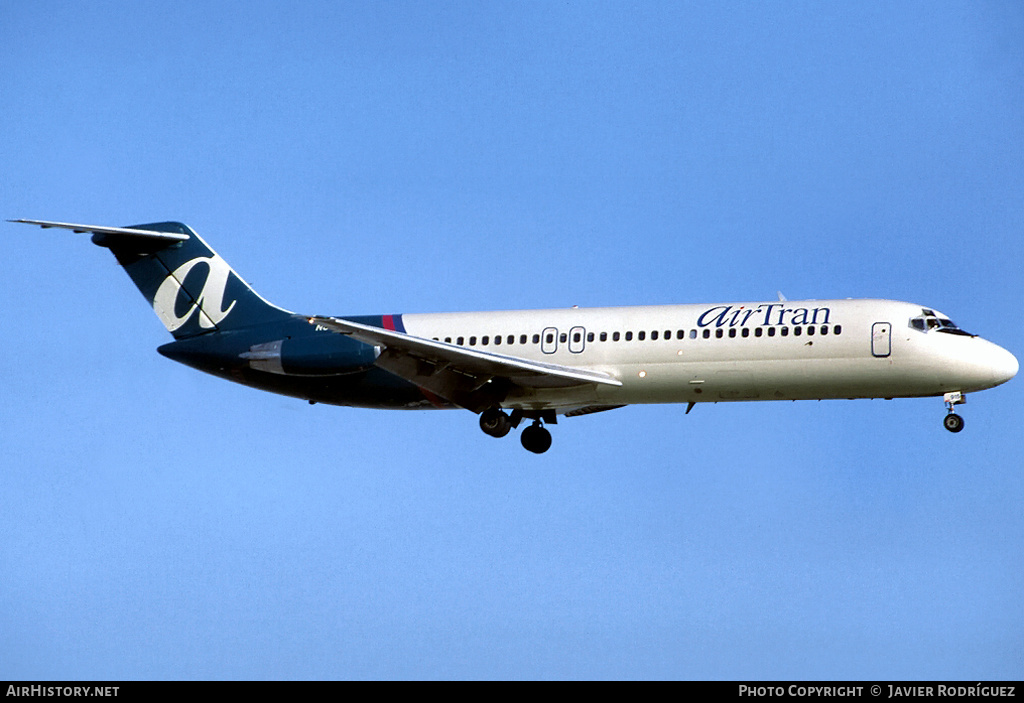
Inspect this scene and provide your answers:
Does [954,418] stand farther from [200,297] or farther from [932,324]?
[200,297]

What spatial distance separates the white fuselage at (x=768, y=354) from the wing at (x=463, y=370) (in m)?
0.54

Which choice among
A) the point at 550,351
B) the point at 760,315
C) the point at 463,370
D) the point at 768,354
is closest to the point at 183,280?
the point at 463,370

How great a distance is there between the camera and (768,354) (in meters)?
40.4

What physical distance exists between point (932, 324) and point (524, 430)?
1337 cm

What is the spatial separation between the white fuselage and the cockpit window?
101 millimetres

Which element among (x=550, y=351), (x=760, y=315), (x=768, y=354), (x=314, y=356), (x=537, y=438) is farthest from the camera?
(x=537, y=438)

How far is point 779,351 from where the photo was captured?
40406 mm

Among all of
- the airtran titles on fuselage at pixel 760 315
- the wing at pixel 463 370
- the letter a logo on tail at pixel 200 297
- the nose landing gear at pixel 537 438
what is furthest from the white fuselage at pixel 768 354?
the letter a logo on tail at pixel 200 297

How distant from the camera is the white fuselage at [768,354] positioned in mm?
40062

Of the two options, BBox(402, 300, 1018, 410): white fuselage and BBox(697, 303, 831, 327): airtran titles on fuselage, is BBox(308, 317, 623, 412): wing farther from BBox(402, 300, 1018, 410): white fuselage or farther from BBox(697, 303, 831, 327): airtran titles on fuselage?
BBox(697, 303, 831, 327): airtran titles on fuselage

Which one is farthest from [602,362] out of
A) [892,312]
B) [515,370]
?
[892,312]

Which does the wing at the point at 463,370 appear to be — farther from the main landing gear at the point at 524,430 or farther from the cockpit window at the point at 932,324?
the cockpit window at the point at 932,324
